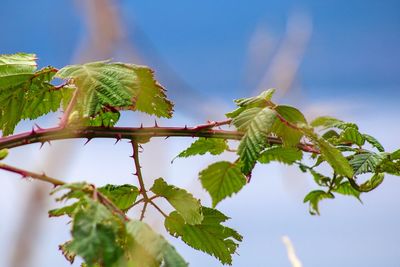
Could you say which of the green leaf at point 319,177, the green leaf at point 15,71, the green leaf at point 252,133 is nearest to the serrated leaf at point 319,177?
the green leaf at point 319,177

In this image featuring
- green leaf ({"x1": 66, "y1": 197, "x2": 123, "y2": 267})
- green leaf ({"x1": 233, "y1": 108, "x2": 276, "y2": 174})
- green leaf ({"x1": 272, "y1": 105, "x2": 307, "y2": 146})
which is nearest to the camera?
green leaf ({"x1": 66, "y1": 197, "x2": 123, "y2": 267})

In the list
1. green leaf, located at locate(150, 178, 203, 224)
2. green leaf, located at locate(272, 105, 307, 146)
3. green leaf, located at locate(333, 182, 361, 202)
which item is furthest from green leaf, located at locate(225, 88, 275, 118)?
green leaf, located at locate(333, 182, 361, 202)

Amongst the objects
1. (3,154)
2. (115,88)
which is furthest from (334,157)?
(3,154)

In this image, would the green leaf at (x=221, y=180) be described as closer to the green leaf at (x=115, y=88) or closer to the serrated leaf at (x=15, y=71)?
the green leaf at (x=115, y=88)

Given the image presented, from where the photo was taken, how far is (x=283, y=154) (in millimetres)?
1117

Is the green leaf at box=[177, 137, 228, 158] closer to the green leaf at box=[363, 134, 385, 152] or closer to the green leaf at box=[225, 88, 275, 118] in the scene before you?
the green leaf at box=[225, 88, 275, 118]

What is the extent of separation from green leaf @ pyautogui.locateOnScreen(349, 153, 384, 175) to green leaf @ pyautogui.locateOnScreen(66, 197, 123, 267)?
1.55 ft

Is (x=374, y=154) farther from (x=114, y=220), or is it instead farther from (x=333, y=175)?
(x=114, y=220)

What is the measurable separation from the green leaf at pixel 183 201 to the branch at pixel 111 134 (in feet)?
0.29

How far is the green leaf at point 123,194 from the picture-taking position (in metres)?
1.04

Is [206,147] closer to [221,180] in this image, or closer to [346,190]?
[221,180]

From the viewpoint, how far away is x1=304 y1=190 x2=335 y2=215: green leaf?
4.12ft

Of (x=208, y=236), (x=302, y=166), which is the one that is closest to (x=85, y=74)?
(x=208, y=236)

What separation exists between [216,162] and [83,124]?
224 millimetres
